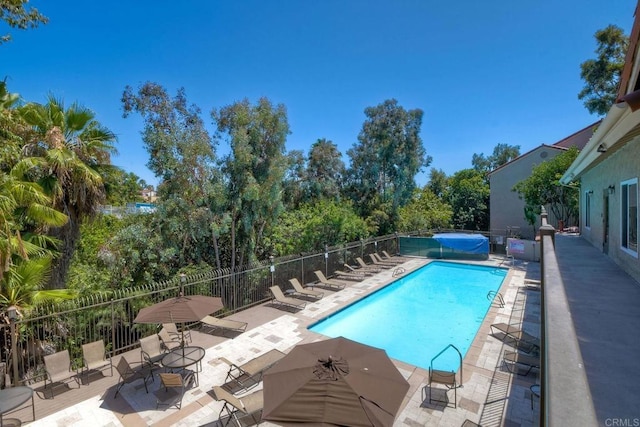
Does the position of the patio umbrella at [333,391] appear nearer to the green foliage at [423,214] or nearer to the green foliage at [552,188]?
the green foliage at [552,188]

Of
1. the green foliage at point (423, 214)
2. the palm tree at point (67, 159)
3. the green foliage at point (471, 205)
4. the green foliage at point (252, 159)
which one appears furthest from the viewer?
the green foliage at point (471, 205)

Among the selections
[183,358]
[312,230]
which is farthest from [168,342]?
[312,230]

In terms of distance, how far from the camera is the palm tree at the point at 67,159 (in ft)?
25.5

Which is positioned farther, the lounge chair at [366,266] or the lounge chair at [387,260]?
the lounge chair at [387,260]

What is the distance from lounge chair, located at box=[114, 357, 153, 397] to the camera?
22.2 feet

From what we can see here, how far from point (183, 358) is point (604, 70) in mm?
26913

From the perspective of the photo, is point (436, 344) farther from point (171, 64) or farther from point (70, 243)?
point (171, 64)

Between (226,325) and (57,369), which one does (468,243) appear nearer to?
(226,325)

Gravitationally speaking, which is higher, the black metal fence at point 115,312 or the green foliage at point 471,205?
the green foliage at point 471,205

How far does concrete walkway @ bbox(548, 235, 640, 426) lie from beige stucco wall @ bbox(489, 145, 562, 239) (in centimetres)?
2227

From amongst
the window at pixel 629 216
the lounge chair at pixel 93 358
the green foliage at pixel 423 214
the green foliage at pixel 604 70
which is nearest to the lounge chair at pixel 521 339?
the window at pixel 629 216

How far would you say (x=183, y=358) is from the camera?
7.20 metres

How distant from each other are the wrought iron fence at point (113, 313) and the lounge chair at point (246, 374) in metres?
3.46

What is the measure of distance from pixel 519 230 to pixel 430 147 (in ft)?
35.1
